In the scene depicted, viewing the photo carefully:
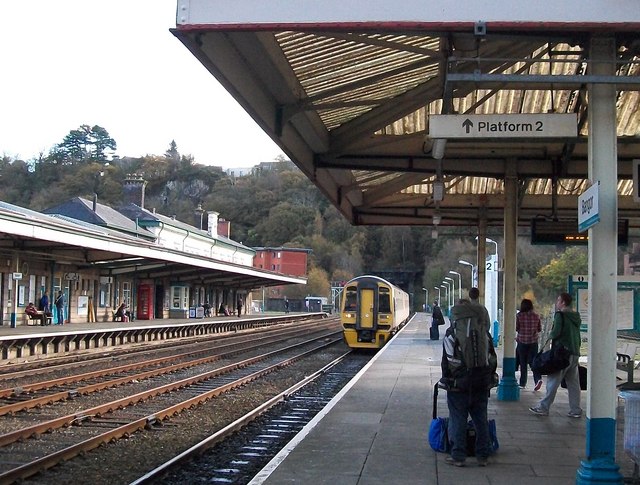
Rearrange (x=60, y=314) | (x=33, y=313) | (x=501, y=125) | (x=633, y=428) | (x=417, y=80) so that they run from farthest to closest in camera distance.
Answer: (x=60, y=314)
(x=33, y=313)
(x=417, y=80)
(x=501, y=125)
(x=633, y=428)

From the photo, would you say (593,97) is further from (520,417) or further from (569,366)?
(520,417)

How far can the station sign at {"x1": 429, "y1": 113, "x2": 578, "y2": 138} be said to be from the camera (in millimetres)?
6836

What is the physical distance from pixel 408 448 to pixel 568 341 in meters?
2.94

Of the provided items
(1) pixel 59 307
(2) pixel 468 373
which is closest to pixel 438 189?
(2) pixel 468 373

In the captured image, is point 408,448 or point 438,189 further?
point 438,189

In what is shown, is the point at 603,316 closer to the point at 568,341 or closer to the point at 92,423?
the point at 568,341

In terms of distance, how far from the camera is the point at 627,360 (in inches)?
500

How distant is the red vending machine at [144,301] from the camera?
4041cm

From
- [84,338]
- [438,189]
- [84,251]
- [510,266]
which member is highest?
[438,189]

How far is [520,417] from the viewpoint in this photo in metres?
10.6

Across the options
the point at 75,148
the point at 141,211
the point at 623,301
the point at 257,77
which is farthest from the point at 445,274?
the point at 257,77

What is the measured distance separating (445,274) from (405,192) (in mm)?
63647

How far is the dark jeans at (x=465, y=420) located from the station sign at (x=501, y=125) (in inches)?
91.7

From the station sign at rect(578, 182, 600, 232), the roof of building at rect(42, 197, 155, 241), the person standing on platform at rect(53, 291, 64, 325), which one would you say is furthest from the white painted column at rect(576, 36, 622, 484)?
the roof of building at rect(42, 197, 155, 241)
